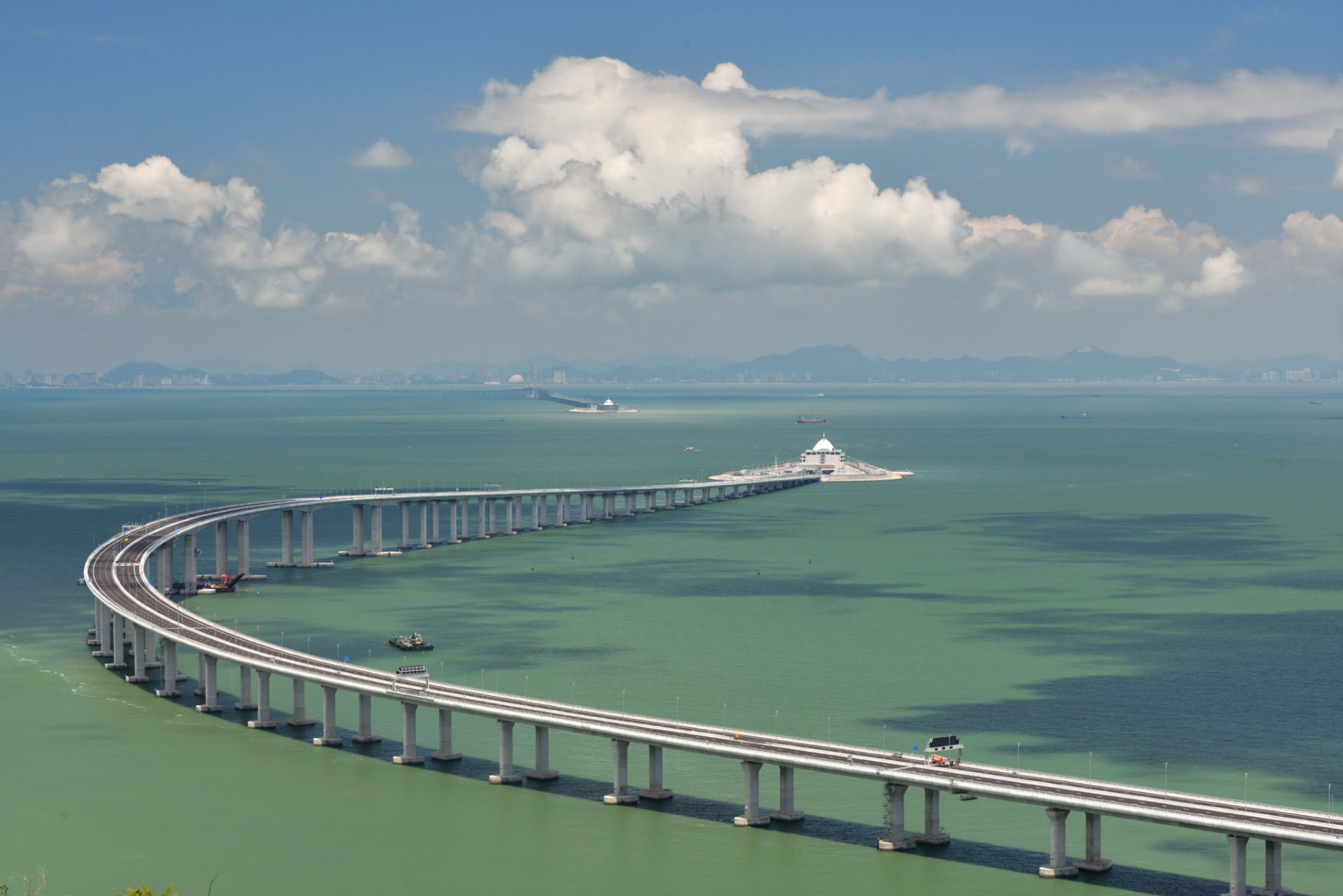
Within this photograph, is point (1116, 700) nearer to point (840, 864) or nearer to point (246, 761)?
point (840, 864)

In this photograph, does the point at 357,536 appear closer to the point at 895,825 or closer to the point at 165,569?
the point at 165,569

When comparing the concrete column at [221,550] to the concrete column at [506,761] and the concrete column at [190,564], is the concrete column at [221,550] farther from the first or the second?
Answer: the concrete column at [506,761]

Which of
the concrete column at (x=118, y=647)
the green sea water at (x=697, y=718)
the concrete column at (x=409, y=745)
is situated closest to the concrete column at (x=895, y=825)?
the green sea water at (x=697, y=718)

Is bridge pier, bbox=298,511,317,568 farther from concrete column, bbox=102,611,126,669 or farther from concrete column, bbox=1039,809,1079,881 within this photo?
concrete column, bbox=1039,809,1079,881

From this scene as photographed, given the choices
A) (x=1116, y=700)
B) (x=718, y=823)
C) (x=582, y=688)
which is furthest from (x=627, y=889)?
(x=1116, y=700)

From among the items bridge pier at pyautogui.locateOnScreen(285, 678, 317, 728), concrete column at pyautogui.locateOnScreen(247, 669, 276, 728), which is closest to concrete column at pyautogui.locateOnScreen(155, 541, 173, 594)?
concrete column at pyautogui.locateOnScreen(247, 669, 276, 728)

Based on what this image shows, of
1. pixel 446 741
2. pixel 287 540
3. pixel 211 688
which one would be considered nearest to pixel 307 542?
pixel 287 540
